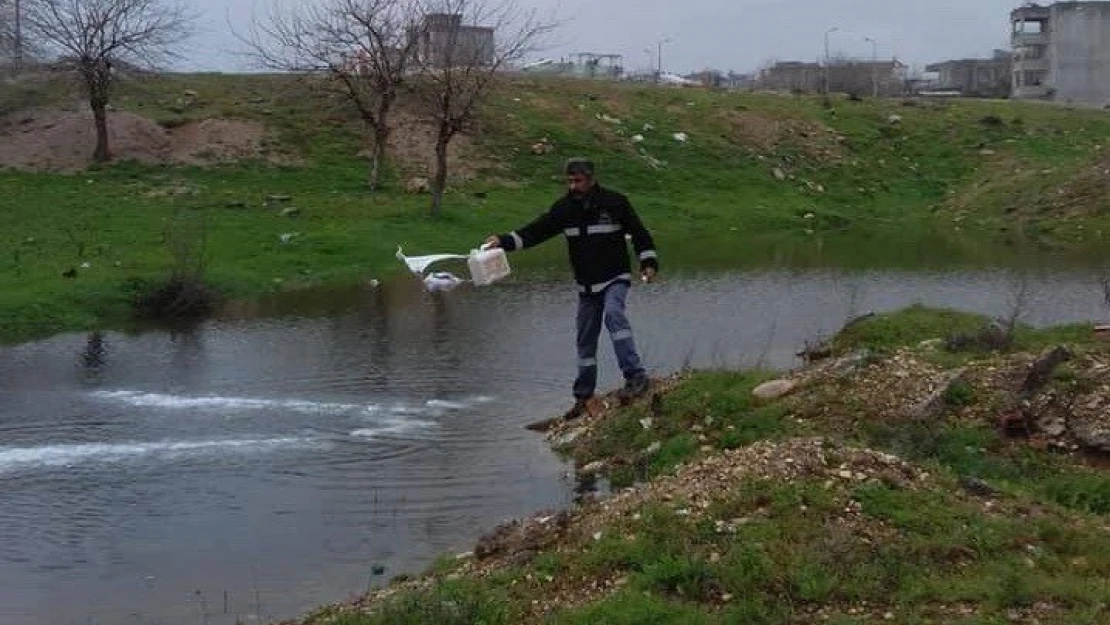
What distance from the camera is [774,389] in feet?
35.1

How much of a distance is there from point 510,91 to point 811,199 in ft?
38.5

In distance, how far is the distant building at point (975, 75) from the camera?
11156cm

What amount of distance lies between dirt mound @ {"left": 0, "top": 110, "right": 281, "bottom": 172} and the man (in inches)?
1001

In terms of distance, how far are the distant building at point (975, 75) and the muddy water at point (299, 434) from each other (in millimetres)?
95636

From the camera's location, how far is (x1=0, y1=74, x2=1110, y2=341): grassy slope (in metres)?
23.9

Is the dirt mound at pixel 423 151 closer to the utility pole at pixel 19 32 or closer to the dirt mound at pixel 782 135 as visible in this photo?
the utility pole at pixel 19 32

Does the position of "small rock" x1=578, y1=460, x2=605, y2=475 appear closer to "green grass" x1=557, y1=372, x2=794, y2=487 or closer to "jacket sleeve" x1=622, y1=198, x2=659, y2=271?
"green grass" x1=557, y1=372, x2=794, y2=487

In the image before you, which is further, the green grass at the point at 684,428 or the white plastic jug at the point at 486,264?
the white plastic jug at the point at 486,264

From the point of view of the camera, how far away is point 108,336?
17750mm

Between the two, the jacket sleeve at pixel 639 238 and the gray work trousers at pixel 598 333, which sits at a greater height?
the jacket sleeve at pixel 639 238

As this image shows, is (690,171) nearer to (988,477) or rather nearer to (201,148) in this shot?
(201,148)

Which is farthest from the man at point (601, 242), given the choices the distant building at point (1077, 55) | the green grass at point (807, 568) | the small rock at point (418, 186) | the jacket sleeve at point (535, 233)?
the distant building at point (1077, 55)

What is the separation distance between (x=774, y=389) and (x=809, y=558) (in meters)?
4.16

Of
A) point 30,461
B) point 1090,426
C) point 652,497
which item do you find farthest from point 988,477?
point 30,461
